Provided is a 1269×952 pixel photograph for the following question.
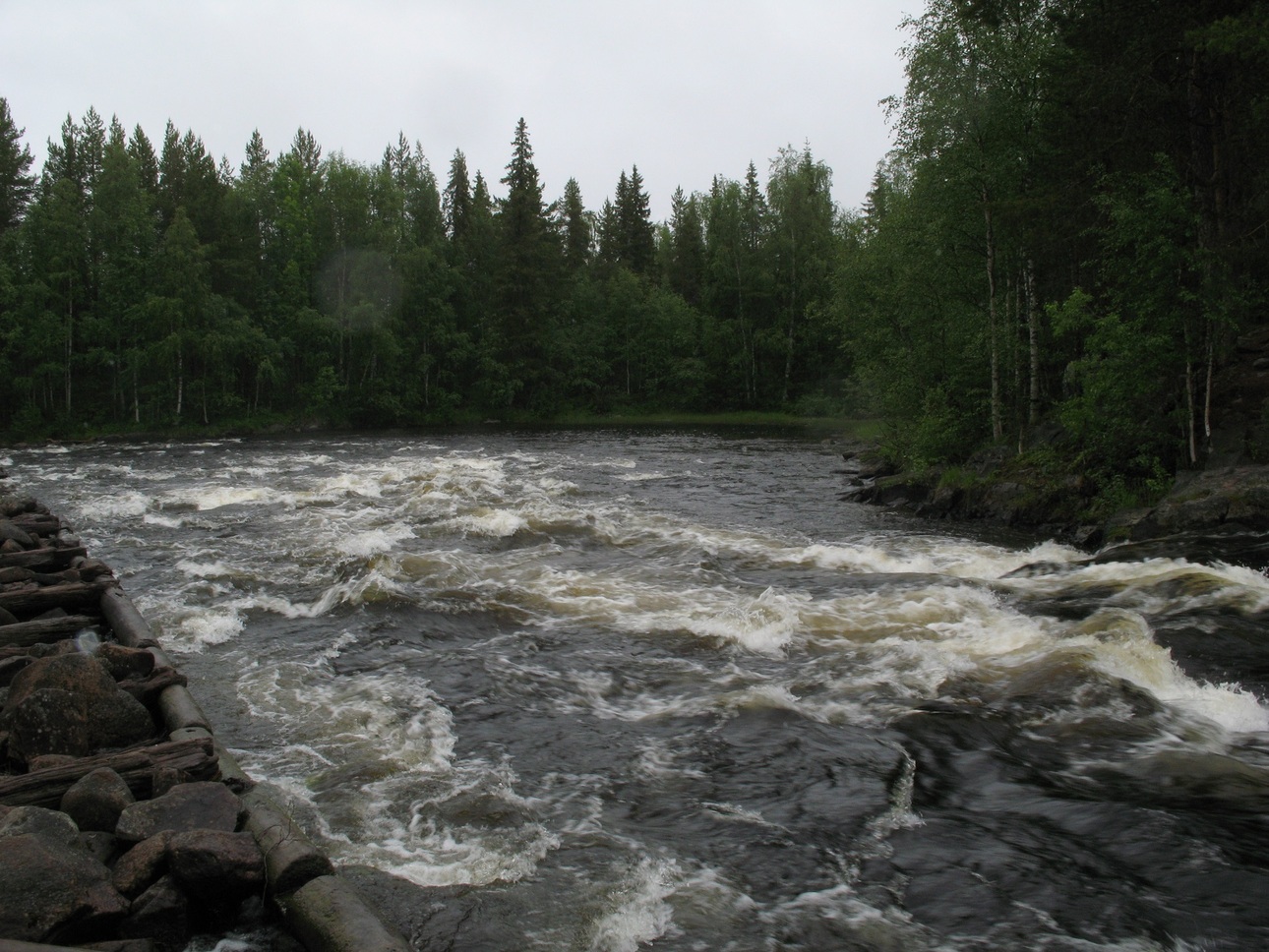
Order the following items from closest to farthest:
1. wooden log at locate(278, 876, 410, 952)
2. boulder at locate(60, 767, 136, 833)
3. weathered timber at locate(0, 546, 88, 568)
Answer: wooden log at locate(278, 876, 410, 952), boulder at locate(60, 767, 136, 833), weathered timber at locate(0, 546, 88, 568)

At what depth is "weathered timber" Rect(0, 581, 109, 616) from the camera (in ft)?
32.4

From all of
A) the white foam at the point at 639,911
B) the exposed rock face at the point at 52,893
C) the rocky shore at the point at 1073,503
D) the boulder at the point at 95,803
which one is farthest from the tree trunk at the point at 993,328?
the exposed rock face at the point at 52,893

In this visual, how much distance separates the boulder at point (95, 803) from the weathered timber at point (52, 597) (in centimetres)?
591

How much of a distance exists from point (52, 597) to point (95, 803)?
250 inches

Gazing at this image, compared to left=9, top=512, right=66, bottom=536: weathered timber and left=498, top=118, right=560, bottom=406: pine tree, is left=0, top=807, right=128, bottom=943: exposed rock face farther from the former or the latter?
left=498, top=118, right=560, bottom=406: pine tree

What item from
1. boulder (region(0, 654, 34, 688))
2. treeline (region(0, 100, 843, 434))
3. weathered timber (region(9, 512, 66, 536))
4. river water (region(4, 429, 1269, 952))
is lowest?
river water (region(4, 429, 1269, 952))

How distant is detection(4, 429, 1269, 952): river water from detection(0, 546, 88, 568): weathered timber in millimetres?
1082

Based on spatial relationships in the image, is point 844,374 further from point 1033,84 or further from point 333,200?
point 1033,84

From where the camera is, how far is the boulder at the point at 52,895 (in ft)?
13.5

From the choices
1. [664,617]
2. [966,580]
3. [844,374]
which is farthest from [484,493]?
[844,374]

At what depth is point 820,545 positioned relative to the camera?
15891 millimetres

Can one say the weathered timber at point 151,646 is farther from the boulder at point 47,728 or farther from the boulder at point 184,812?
the boulder at point 184,812

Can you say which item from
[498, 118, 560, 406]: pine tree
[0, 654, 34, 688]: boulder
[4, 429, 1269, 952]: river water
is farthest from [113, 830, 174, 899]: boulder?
[498, 118, 560, 406]: pine tree

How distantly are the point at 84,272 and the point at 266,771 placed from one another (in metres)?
54.8
